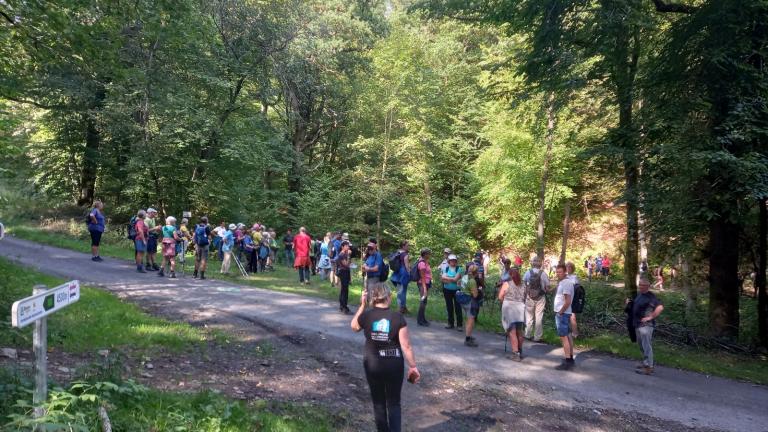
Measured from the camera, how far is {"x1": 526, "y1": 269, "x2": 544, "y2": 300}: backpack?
10.4 m

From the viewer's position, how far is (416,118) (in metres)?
30.0

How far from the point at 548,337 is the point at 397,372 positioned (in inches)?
288

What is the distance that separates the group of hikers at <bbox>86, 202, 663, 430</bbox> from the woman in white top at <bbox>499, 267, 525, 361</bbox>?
0.02m

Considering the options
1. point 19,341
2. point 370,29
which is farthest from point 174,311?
point 370,29

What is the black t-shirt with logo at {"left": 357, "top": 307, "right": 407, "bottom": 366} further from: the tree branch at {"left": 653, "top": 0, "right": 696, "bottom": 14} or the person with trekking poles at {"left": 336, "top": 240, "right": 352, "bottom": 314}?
the tree branch at {"left": 653, "top": 0, "right": 696, "bottom": 14}

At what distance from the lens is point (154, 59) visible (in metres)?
20.3

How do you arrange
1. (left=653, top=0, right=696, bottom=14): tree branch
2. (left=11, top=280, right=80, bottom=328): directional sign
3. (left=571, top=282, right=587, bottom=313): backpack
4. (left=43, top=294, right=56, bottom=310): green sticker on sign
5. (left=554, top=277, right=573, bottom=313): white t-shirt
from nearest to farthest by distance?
(left=11, top=280, right=80, bottom=328): directional sign, (left=43, top=294, right=56, bottom=310): green sticker on sign, (left=554, top=277, right=573, bottom=313): white t-shirt, (left=571, top=282, right=587, bottom=313): backpack, (left=653, top=0, right=696, bottom=14): tree branch

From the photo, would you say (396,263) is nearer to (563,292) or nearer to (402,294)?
(402,294)

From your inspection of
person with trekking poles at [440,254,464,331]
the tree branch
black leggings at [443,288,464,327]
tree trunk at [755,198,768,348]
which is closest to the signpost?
person with trekking poles at [440,254,464,331]

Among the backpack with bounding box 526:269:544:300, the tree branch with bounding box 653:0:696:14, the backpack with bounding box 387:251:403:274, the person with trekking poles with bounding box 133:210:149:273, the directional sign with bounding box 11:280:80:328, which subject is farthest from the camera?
Result: the person with trekking poles with bounding box 133:210:149:273

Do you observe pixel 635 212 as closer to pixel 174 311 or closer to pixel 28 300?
pixel 174 311

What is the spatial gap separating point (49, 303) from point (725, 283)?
42.9 feet

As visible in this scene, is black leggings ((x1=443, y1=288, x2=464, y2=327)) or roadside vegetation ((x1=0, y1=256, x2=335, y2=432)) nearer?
roadside vegetation ((x1=0, y1=256, x2=335, y2=432))

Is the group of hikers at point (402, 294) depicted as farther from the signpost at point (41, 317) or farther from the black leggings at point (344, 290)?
the signpost at point (41, 317)
